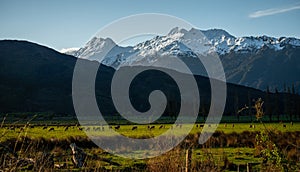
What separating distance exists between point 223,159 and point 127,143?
46.7ft

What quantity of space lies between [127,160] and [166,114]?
136m

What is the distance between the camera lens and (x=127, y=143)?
112ft

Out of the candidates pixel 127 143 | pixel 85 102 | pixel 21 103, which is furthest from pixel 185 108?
pixel 127 143

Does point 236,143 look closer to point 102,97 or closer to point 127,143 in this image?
point 127,143

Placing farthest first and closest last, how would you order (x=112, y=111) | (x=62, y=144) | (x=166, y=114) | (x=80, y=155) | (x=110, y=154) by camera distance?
(x=112, y=111)
(x=166, y=114)
(x=62, y=144)
(x=110, y=154)
(x=80, y=155)

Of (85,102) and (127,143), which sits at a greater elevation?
(85,102)

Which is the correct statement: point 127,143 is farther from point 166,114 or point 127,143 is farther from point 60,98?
point 60,98

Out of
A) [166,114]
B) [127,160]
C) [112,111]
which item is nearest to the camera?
[127,160]

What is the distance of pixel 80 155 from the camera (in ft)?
70.2

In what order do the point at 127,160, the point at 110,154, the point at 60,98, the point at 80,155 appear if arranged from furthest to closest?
1. the point at 60,98
2. the point at 110,154
3. the point at 127,160
4. the point at 80,155

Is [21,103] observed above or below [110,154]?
above

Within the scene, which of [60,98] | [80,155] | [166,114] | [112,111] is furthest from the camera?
[60,98]

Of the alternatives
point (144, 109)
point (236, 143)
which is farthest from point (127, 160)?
point (144, 109)

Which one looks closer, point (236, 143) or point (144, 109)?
point (236, 143)
